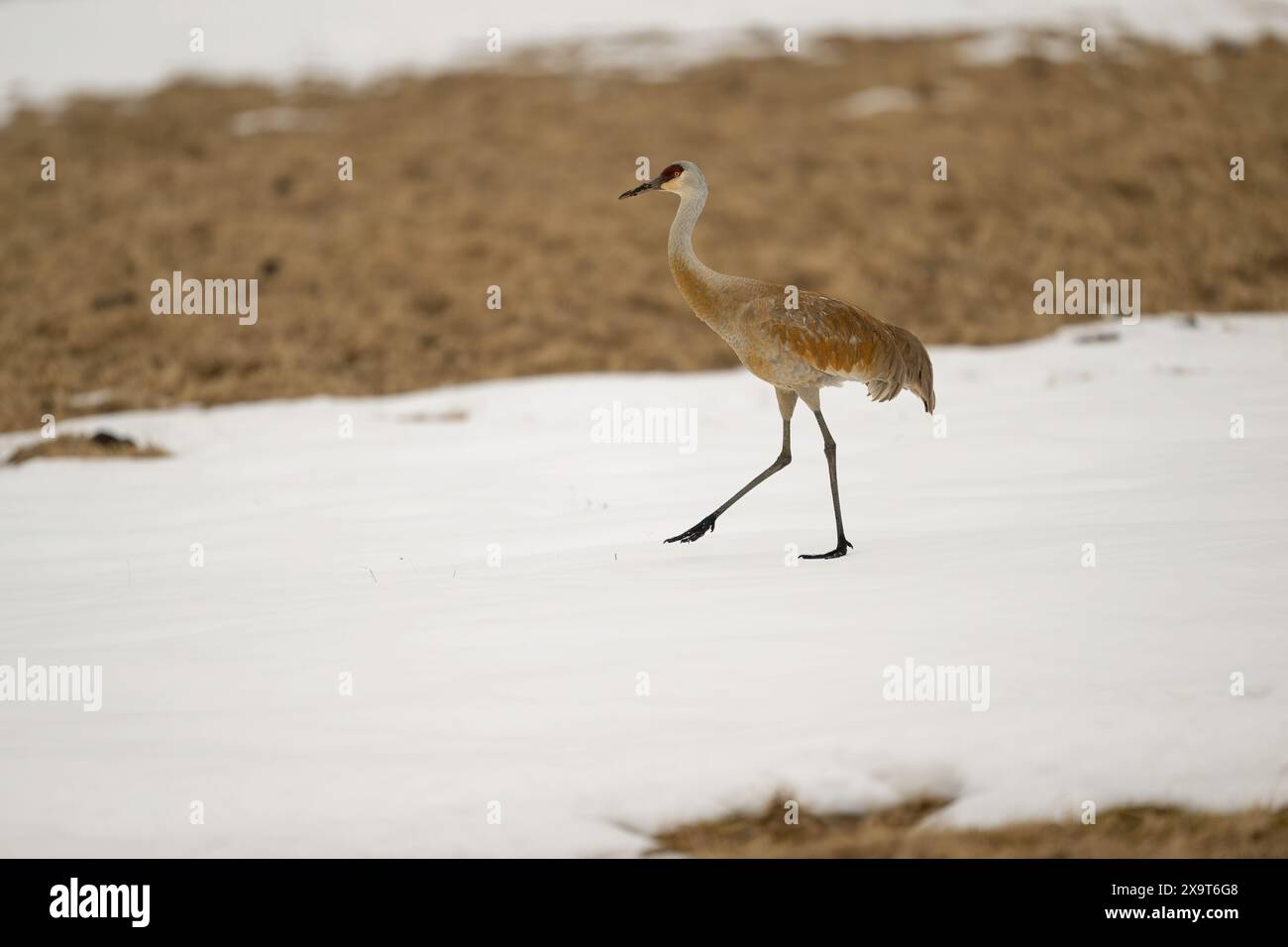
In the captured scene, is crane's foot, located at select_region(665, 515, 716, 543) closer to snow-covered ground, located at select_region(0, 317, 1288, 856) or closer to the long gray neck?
snow-covered ground, located at select_region(0, 317, 1288, 856)

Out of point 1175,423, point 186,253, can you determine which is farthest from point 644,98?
point 1175,423

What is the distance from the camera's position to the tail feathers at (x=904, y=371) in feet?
24.8

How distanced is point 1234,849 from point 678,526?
192 inches

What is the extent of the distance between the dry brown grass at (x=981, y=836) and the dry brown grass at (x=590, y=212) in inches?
479

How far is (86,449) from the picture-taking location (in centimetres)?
1267

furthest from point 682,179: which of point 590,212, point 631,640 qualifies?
point 590,212

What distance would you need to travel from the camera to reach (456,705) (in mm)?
5344

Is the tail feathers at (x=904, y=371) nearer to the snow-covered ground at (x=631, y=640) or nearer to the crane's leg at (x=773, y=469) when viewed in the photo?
the crane's leg at (x=773, y=469)

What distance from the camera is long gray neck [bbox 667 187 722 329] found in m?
7.27

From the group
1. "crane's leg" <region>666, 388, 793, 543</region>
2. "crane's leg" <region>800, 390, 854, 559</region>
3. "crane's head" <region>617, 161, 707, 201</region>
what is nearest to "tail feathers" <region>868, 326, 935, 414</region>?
"crane's leg" <region>800, 390, 854, 559</region>

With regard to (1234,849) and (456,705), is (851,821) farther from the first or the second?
(456,705)

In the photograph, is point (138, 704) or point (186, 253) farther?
point (186, 253)

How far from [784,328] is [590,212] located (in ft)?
52.6
